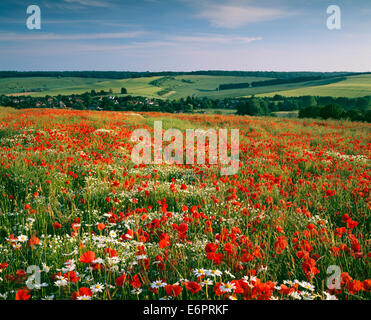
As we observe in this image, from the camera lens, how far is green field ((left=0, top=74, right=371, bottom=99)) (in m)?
75.3

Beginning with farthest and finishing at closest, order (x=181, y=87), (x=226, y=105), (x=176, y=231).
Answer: (x=181, y=87) → (x=226, y=105) → (x=176, y=231)

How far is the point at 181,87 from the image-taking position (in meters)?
111

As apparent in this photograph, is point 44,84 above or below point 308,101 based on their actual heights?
above

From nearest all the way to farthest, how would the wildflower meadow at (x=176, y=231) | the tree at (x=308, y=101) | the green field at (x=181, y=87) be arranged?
the wildflower meadow at (x=176, y=231) → the tree at (x=308, y=101) → the green field at (x=181, y=87)

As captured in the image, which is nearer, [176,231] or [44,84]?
[176,231]

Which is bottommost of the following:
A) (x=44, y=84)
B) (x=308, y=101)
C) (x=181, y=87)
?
(x=308, y=101)

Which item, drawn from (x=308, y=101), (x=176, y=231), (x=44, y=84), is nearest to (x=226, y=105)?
(x=308, y=101)

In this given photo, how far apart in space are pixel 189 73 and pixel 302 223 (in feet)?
499

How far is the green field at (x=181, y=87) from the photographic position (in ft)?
247

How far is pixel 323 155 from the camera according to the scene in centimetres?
1009

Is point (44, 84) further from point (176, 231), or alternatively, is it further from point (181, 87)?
point (176, 231)

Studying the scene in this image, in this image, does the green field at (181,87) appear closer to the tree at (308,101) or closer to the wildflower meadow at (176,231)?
the tree at (308,101)

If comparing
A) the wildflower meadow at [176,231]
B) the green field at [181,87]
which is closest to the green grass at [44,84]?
the green field at [181,87]

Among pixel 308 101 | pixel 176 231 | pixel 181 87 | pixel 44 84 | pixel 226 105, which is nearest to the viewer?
pixel 176 231
